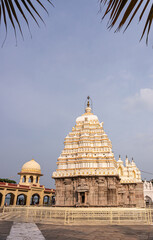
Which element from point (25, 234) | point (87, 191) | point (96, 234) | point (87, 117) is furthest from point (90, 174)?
point (25, 234)

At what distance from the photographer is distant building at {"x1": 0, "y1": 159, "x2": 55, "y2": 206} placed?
3622 cm

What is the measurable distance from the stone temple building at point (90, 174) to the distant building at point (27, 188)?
13.2 meters

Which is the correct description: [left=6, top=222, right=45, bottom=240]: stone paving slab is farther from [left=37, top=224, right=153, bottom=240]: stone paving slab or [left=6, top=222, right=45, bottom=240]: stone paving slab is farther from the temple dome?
the temple dome

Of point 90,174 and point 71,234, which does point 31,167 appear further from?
point 71,234

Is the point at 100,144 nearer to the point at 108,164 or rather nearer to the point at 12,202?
the point at 108,164

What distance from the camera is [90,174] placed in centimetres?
2638

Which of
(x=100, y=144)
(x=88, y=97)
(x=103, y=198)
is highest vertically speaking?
(x=88, y=97)

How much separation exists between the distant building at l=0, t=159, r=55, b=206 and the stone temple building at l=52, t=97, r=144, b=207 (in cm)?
1317

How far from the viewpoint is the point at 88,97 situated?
38688 millimetres

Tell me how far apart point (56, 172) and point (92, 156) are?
6.14 m

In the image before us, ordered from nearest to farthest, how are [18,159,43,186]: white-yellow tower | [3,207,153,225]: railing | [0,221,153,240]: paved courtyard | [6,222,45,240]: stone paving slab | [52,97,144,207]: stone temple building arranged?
[6,222,45,240]: stone paving slab
[0,221,153,240]: paved courtyard
[3,207,153,225]: railing
[52,97,144,207]: stone temple building
[18,159,43,186]: white-yellow tower

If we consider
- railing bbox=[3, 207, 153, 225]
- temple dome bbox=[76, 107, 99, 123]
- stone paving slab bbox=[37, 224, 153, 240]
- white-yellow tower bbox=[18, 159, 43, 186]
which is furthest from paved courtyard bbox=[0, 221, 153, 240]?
white-yellow tower bbox=[18, 159, 43, 186]

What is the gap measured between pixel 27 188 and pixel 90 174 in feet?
62.7

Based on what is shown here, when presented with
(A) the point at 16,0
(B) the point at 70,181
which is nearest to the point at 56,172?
(B) the point at 70,181
